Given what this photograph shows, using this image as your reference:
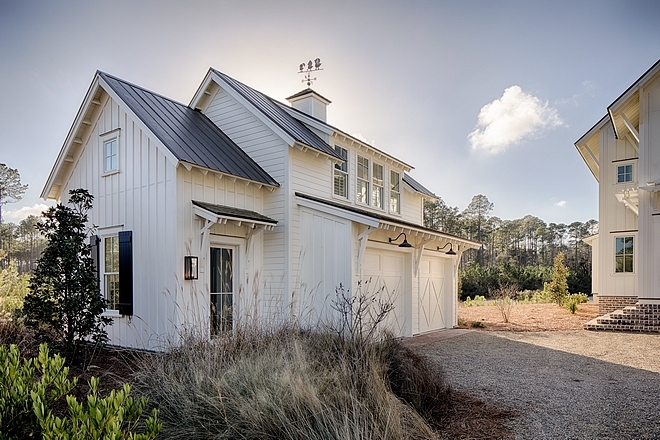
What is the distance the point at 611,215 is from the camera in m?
15.5

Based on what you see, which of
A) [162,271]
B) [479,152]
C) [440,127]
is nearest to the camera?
[162,271]

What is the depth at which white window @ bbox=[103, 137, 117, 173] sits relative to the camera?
970 centimetres

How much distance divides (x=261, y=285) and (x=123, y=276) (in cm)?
290

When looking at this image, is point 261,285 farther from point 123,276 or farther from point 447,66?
point 447,66

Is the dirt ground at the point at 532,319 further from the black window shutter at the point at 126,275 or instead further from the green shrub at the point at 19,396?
the green shrub at the point at 19,396

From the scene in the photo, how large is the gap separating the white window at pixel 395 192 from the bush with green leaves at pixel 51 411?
11.6 metres

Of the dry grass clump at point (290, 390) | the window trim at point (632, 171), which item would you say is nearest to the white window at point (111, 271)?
the dry grass clump at point (290, 390)

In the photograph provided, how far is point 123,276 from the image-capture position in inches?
352

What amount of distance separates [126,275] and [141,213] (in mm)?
1311

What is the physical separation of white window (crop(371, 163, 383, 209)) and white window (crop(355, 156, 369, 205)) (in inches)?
12.9

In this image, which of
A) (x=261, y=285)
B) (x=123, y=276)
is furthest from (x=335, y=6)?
(x=123, y=276)

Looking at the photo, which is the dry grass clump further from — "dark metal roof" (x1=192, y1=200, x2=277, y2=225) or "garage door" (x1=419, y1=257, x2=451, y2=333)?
"garage door" (x1=419, y1=257, x2=451, y2=333)

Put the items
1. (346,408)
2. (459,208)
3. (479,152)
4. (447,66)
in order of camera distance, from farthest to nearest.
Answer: (459,208) → (479,152) → (447,66) → (346,408)

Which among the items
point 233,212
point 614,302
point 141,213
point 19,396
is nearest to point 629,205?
point 614,302
